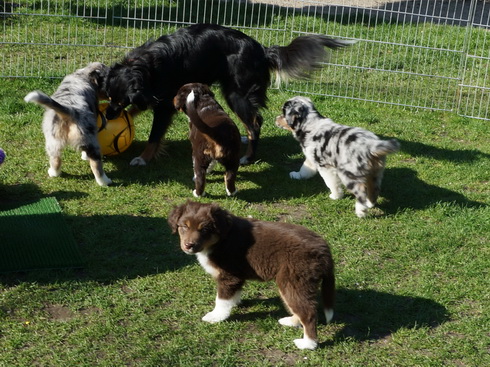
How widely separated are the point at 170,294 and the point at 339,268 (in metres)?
1.66

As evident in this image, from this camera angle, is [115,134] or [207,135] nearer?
[207,135]

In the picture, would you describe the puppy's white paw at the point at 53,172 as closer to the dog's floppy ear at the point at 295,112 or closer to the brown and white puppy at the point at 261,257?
the dog's floppy ear at the point at 295,112

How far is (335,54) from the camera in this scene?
11609 millimetres

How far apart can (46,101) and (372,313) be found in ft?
12.8

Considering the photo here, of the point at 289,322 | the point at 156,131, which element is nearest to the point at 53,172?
the point at 156,131

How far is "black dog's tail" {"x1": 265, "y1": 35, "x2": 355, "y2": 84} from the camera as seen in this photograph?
856cm

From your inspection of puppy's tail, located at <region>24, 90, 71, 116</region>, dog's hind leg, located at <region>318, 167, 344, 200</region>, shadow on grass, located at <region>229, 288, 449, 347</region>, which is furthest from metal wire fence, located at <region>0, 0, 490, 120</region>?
shadow on grass, located at <region>229, 288, 449, 347</region>

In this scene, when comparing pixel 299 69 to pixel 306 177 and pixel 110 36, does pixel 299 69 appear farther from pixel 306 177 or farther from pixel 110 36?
pixel 110 36

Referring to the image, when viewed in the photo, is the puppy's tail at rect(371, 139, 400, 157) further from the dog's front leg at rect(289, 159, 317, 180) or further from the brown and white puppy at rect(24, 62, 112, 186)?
the brown and white puppy at rect(24, 62, 112, 186)

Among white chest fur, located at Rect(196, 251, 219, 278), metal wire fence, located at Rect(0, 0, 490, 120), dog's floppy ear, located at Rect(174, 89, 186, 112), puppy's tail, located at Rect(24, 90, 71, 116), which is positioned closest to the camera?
white chest fur, located at Rect(196, 251, 219, 278)

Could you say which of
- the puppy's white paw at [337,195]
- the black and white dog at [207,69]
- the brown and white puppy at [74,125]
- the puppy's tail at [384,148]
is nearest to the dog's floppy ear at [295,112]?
the black and white dog at [207,69]

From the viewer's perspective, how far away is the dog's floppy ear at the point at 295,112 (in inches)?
311

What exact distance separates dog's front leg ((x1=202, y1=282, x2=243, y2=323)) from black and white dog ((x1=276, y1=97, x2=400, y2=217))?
2.31 m

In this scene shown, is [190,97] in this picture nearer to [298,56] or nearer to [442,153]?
[298,56]
